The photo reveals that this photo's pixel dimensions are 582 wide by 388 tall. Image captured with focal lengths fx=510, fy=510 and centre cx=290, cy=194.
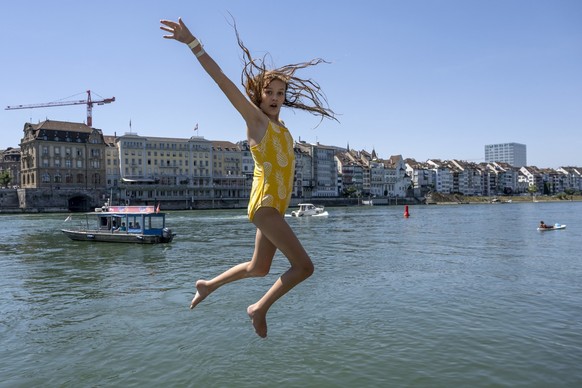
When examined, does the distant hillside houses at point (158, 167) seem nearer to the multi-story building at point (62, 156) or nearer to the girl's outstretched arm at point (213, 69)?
the multi-story building at point (62, 156)

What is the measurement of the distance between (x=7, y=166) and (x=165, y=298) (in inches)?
5128

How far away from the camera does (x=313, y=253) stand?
27531 millimetres

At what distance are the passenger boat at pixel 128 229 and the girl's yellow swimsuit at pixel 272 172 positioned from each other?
1255 inches

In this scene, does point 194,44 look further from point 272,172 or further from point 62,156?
point 62,156

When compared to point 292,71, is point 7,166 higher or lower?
higher

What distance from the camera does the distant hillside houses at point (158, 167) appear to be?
97562mm

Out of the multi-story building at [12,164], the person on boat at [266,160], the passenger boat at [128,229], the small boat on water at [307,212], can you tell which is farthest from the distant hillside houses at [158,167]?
the person on boat at [266,160]

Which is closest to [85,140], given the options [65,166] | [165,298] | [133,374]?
[65,166]

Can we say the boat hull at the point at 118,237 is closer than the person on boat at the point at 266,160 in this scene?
No

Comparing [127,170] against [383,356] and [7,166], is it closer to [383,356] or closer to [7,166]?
[7,166]

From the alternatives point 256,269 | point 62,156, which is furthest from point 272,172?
point 62,156

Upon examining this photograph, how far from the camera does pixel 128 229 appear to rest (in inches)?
1431

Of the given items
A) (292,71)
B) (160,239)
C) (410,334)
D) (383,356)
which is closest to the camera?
(292,71)

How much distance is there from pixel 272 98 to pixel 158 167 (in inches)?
4470
